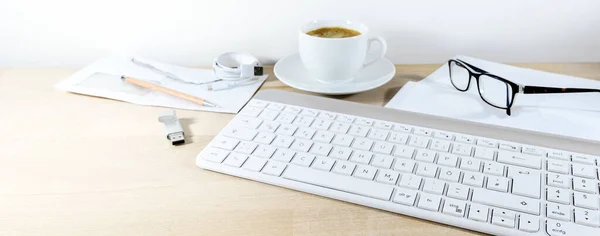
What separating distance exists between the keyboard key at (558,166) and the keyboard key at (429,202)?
14 centimetres

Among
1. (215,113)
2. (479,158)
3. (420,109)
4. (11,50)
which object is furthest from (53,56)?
(479,158)

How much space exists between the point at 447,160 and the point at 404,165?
0.05 metres

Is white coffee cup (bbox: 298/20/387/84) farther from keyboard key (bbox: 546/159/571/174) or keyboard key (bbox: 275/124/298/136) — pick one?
keyboard key (bbox: 546/159/571/174)

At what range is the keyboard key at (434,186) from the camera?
1.91 ft

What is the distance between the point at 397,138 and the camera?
688 mm

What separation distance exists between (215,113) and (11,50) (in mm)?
446

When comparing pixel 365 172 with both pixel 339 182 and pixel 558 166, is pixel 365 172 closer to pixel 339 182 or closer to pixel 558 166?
pixel 339 182

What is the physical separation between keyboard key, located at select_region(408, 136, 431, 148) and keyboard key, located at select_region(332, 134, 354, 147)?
0.07 meters

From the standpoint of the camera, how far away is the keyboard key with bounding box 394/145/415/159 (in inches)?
25.5

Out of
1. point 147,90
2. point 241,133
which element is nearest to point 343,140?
point 241,133

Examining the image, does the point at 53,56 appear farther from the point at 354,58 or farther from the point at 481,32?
the point at 481,32

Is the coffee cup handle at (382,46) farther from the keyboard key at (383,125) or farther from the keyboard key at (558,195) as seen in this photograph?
the keyboard key at (558,195)

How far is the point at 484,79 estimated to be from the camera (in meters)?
0.88

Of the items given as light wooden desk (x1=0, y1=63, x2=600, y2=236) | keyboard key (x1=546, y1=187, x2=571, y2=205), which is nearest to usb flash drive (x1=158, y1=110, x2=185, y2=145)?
light wooden desk (x1=0, y1=63, x2=600, y2=236)
